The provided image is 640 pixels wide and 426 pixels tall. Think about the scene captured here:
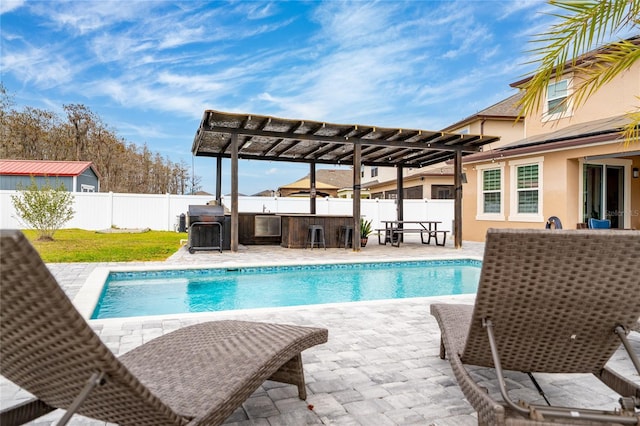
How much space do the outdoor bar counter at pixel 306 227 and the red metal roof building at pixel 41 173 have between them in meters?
12.3

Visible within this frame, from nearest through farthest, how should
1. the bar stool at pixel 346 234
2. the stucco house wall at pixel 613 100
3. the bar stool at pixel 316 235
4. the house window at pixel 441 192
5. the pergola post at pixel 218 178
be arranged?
1. the stucco house wall at pixel 613 100
2. the bar stool at pixel 316 235
3. the bar stool at pixel 346 234
4. the pergola post at pixel 218 178
5. the house window at pixel 441 192

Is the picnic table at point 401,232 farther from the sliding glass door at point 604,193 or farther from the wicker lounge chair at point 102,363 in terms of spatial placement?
the wicker lounge chair at point 102,363

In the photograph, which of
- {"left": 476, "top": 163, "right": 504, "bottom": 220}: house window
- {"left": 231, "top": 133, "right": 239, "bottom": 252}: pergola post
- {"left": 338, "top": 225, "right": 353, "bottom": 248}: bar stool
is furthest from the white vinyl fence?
{"left": 231, "top": 133, "right": 239, "bottom": 252}: pergola post

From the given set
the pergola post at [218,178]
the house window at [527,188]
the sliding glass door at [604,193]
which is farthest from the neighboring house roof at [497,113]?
the pergola post at [218,178]

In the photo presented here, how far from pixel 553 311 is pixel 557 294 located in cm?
10

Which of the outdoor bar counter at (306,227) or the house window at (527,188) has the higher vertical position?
the house window at (527,188)

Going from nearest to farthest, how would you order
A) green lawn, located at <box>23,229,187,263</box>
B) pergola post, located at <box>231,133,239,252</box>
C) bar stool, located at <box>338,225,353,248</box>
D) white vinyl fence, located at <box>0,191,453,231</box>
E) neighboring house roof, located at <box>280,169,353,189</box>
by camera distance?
1. green lawn, located at <box>23,229,187,263</box>
2. pergola post, located at <box>231,133,239,252</box>
3. bar stool, located at <box>338,225,353,248</box>
4. white vinyl fence, located at <box>0,191,453,231</box>
5. neighboring house roof, located at <box>280,169,353,189</box>

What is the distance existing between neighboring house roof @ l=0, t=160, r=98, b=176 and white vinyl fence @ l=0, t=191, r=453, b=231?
12.5 ft

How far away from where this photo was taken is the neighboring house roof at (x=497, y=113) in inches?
679

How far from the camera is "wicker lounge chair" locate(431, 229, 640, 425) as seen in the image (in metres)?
1.59

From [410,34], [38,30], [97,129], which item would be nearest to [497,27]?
[410,34]

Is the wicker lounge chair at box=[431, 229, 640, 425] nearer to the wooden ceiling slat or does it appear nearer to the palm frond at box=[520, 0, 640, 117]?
the palm frond at box=[520, 0, 640, 117]

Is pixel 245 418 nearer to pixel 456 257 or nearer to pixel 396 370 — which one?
pixel 396 370

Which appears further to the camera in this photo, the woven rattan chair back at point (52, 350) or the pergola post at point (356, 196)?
the pergola post at point (356, 196)
